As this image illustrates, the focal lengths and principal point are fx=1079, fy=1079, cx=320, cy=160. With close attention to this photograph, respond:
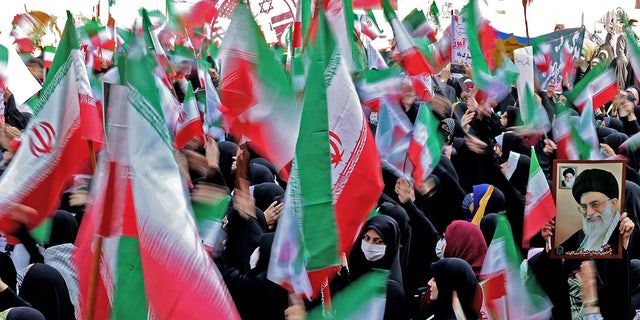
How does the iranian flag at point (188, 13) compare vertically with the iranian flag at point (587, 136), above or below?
above

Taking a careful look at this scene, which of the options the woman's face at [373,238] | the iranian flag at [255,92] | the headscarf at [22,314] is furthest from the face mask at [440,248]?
the headscarf at [22,314]

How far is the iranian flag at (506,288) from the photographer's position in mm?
4707

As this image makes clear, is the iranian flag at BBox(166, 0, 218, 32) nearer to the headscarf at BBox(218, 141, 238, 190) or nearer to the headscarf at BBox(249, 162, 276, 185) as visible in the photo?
the headscarf at BBox(218, 141, 238, 190)

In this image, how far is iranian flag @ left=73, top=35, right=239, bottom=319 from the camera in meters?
3.05

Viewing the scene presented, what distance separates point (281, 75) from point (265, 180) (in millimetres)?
2410

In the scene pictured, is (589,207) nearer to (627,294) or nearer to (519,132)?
(627,294)

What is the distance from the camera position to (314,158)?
12.1ft

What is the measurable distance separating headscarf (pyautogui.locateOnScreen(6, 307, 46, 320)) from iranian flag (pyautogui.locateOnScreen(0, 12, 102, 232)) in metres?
0.32

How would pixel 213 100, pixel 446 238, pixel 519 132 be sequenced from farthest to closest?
pixel 519 132, pixel 213 100, pixel 446 238

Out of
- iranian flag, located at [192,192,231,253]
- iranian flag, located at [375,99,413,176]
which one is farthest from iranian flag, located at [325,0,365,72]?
iranian flag, located at [375,99,413,176]

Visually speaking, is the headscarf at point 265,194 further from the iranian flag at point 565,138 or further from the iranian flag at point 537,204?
the iranian flag at point 565,138

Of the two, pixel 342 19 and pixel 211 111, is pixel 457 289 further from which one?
pixel 211 111

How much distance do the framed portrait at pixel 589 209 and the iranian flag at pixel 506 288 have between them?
0.20m

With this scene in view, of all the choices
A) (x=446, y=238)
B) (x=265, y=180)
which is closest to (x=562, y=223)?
(x=446, y=238)
